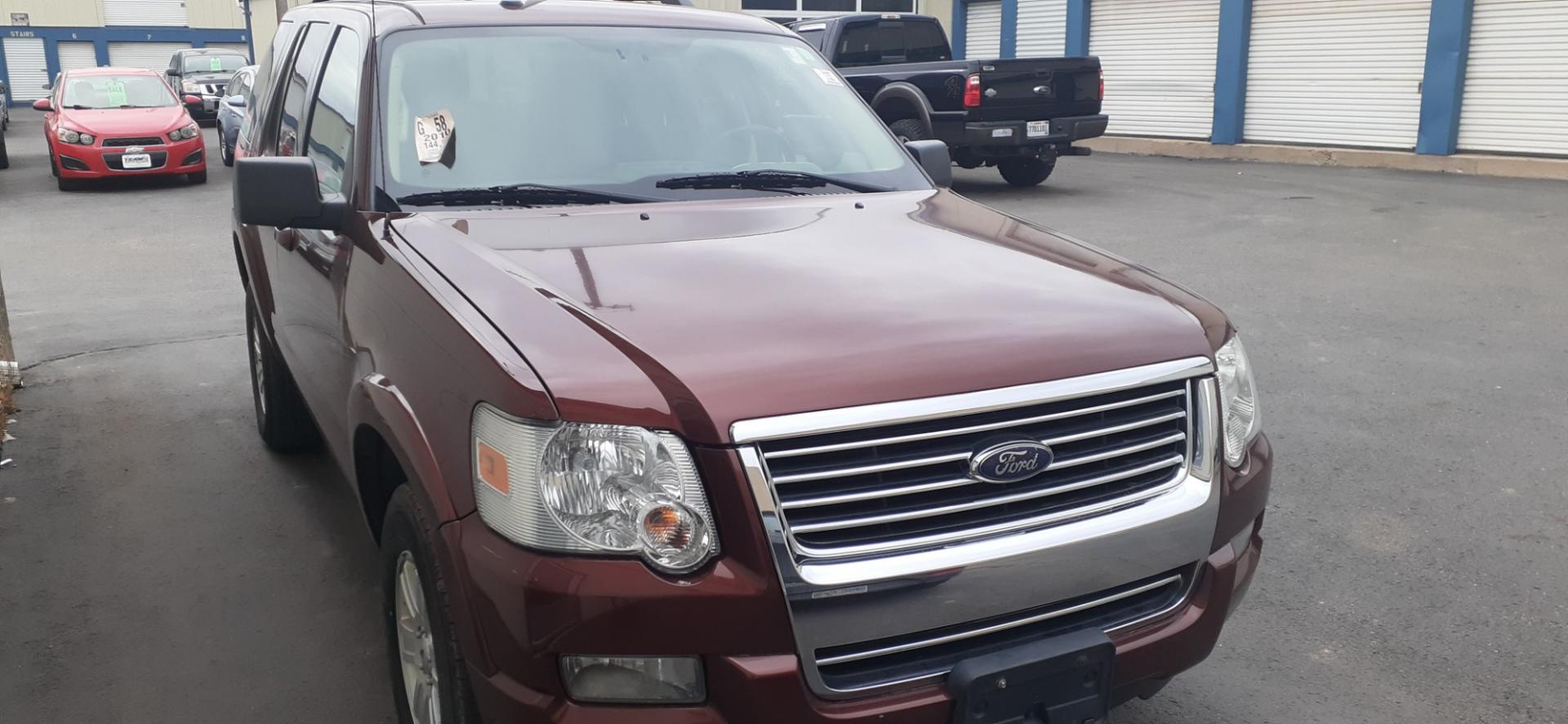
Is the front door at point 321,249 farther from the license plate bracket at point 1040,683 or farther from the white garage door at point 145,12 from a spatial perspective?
the white garage door at point 145,12

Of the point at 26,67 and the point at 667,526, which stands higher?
the point at 667,526

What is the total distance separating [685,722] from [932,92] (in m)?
12.3

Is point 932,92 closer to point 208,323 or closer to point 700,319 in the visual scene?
point 208,323

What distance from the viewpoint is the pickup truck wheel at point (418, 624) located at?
2322 mm

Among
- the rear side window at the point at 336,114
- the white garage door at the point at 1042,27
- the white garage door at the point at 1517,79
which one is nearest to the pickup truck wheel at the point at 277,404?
the rear side window at the point at 336,114

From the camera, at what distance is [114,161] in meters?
15.4

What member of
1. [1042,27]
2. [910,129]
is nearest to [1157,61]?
[1042,27]

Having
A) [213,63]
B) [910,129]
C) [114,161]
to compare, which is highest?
[910,129]

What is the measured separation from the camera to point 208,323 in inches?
318

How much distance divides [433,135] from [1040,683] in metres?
2.17

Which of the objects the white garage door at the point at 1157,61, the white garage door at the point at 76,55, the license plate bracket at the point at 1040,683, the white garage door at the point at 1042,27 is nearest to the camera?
the license plate bracket at the point at 1040,683

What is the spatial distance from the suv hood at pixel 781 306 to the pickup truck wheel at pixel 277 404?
228cm

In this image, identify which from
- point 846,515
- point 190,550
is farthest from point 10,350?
point 846,515

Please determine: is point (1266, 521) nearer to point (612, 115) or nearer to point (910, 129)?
point (612, 115)
